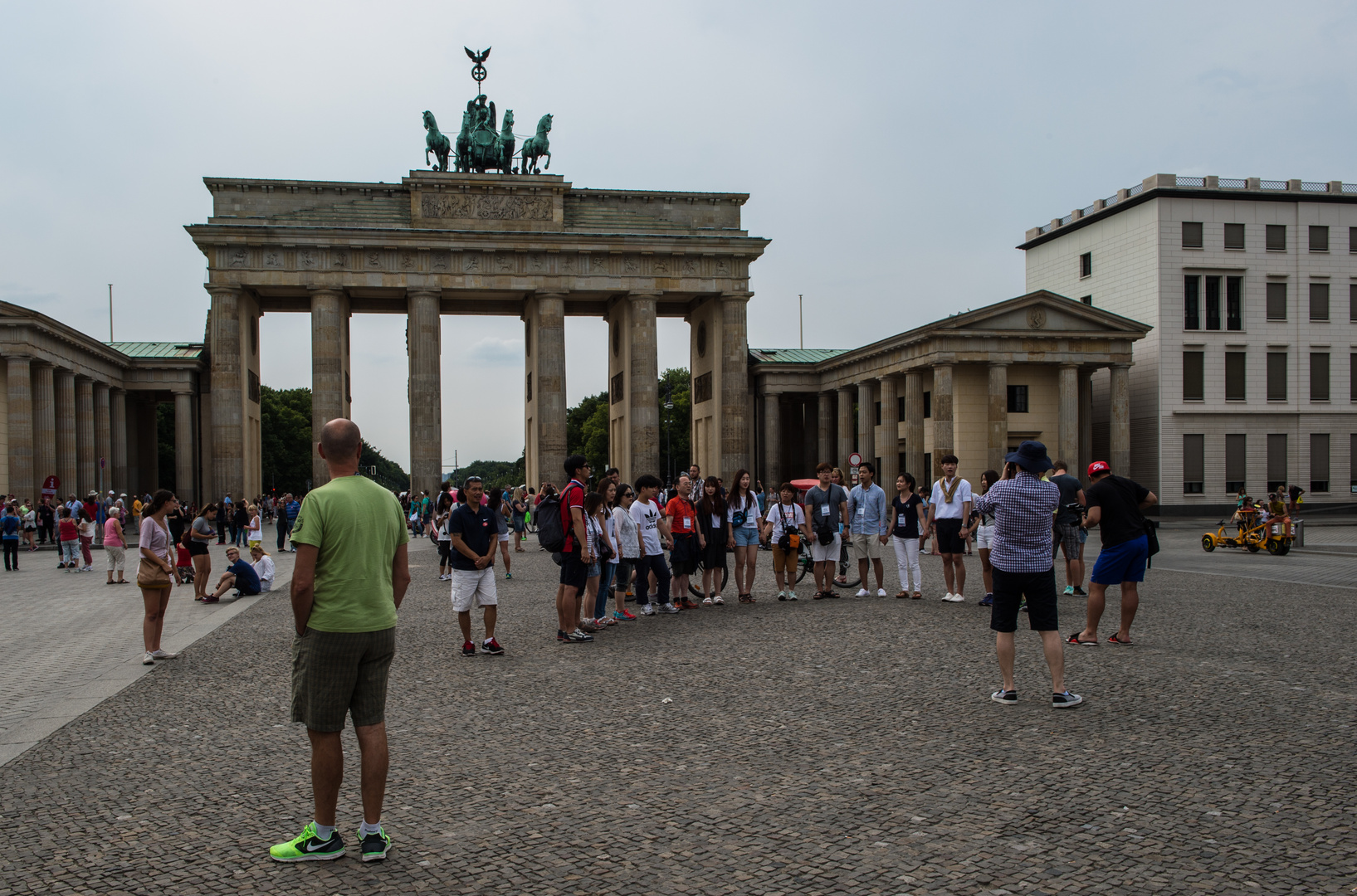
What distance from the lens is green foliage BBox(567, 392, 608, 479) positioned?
9469 centimetres

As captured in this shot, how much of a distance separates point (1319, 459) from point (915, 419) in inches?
759

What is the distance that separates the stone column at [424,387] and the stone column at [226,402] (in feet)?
26.4

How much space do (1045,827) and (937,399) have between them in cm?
4071

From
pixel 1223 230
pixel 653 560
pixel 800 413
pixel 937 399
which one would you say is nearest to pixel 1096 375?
pixel 1223 230

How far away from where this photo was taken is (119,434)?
50812 millimetres

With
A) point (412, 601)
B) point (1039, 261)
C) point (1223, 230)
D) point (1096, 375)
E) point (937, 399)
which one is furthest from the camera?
point (1039, 261)

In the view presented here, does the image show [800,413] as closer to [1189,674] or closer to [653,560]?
[653,560]

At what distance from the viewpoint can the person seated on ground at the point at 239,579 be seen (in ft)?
55.8

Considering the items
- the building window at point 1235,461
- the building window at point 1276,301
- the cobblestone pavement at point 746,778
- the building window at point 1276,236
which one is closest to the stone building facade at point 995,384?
the building window at point 1235,461

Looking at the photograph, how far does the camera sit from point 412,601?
51.5ft

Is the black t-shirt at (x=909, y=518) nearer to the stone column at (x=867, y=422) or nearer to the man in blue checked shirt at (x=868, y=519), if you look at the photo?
the man in blue checked shirt at (x=868, y=519)

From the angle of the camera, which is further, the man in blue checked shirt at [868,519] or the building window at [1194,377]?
the building window at [1194,377]

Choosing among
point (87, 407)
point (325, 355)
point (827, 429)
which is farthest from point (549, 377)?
point (87, 407)

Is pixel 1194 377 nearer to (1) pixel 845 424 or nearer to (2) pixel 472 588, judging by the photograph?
(1) pixel 845 424
